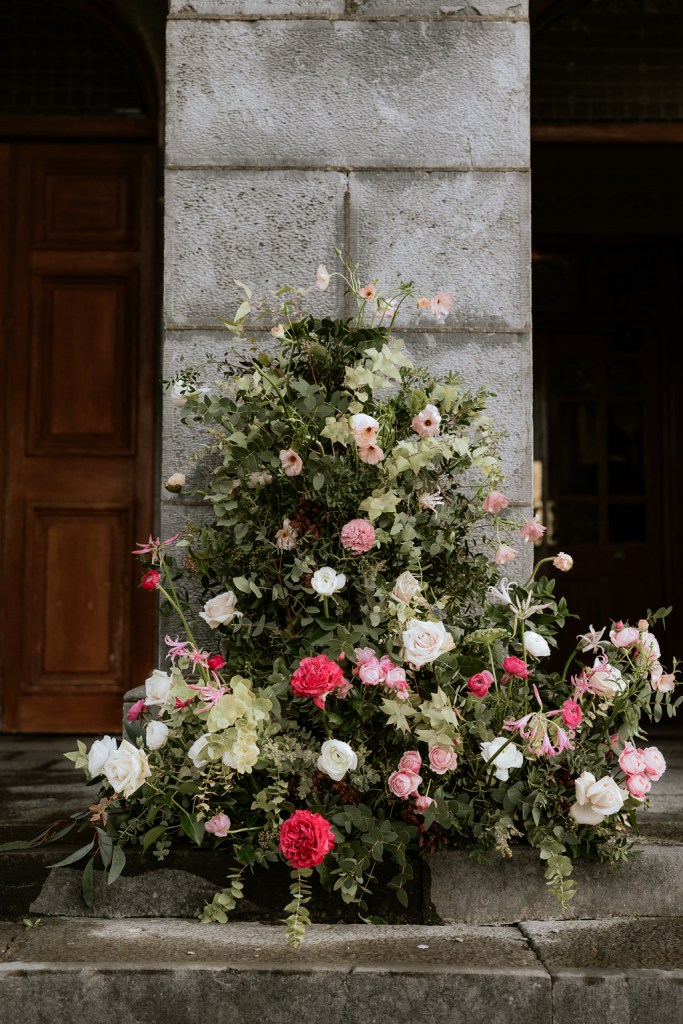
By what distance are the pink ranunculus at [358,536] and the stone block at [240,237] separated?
85 cm

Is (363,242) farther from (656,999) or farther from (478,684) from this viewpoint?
(656,999)

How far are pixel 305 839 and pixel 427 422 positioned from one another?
1.01 m

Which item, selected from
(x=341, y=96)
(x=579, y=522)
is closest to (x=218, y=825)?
(x=341, y=96)

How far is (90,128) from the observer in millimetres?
4434

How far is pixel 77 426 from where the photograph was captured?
4426 millimetres

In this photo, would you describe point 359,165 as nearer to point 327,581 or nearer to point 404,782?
point 327,581

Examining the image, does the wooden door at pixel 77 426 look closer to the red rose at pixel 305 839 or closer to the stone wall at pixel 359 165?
the stone wall at pixel 359 165

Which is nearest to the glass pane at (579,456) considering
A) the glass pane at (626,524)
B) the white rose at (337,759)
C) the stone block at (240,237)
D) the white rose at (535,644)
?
the glass pane at (626,524)

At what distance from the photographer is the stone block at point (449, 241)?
9.31ft

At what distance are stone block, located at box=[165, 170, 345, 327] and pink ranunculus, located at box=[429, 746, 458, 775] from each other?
4.34ft

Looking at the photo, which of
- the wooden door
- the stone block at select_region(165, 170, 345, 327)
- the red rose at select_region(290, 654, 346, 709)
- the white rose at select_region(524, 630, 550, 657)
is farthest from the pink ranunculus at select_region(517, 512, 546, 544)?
the wooden door

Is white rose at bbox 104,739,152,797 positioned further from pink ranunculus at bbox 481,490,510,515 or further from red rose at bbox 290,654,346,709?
pink ranunculus at bbox 481,490,510,515

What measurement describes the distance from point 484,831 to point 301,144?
6.50 feet

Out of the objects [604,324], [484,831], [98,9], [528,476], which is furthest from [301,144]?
[604,324]
